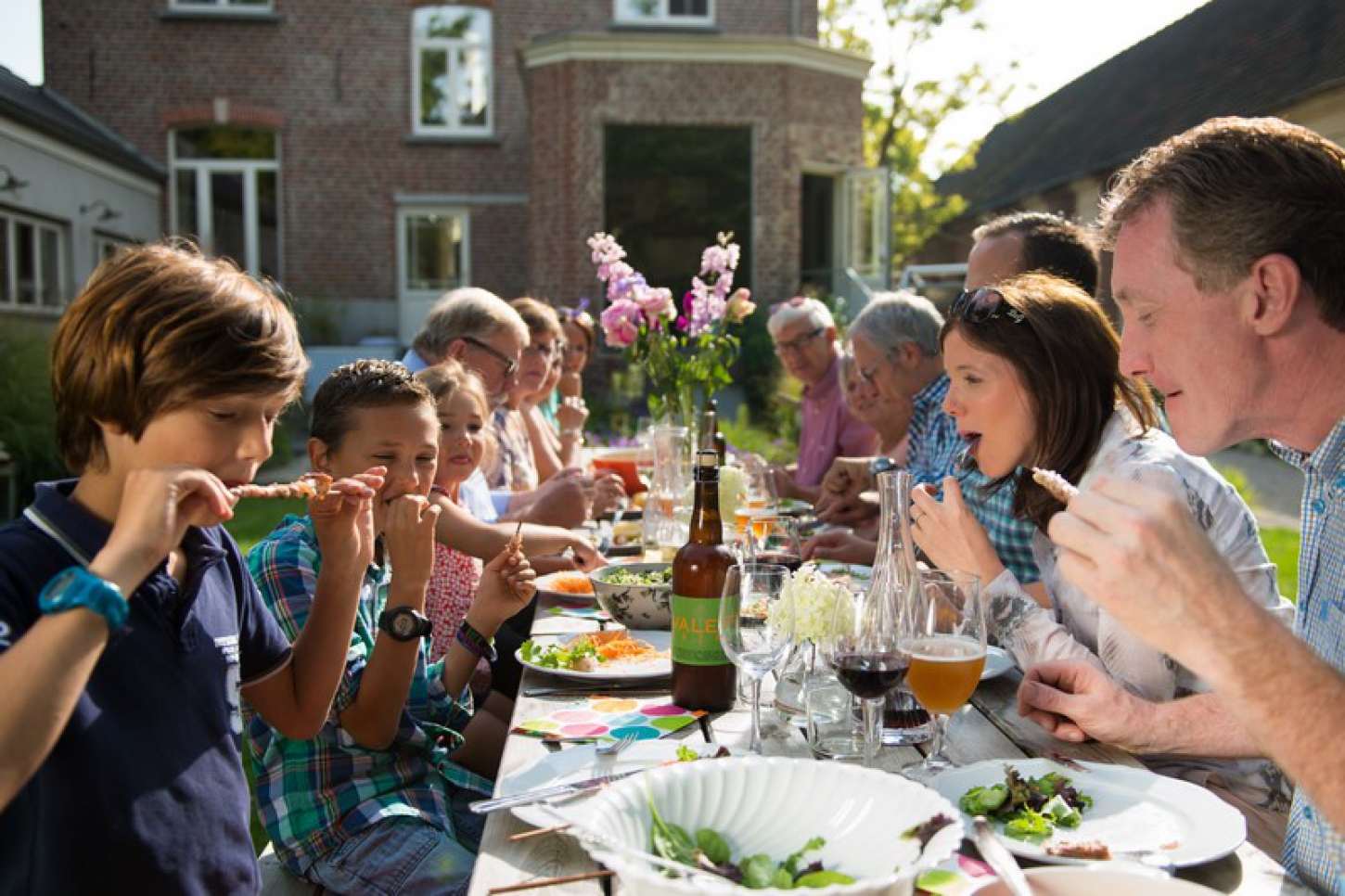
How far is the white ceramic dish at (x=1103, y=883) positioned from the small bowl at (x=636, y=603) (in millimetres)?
1334

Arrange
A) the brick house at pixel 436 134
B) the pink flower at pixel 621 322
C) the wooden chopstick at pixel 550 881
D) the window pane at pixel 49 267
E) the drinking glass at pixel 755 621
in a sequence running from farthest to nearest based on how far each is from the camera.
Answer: the brick house at pixel 436 134 → the window pane at pixel 49 267 → the pink flower at pixel 621 322 → the drinking glass at pixel 755 621 → the wooden chopstick at pixel 550 881

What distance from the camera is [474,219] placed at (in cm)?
1814

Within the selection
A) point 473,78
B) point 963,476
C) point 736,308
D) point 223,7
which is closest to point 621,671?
point 963,476

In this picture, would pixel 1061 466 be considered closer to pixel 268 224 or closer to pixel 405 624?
pixel 405 624

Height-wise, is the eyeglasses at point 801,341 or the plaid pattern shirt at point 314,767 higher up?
the eyeglasses at point 801,341

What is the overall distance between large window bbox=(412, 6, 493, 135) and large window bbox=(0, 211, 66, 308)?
5.90m

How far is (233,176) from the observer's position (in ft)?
59.6

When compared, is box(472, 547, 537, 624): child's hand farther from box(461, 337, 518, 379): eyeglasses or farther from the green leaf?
box(461, 337, 518, 379): eyeglasses

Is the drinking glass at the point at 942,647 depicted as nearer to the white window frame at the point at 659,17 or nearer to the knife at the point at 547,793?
the knife at the point at 547,793

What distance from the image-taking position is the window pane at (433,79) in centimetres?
1798

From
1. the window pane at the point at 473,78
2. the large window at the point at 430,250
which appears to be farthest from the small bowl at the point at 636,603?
the window pane at the point at 473,78

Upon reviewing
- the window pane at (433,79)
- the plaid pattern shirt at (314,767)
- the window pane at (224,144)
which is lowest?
the plaid pattern shirt at (314,767)

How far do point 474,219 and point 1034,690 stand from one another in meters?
17.3

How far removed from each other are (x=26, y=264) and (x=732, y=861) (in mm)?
15720
